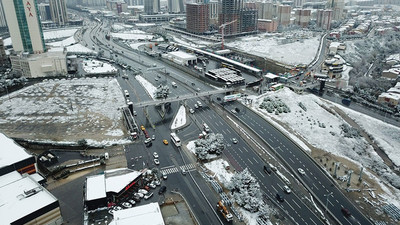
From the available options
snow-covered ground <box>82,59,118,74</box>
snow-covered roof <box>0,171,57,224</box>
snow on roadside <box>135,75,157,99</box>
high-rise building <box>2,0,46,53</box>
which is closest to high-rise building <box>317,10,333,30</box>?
snow on roadside <box>135,75,157,99</box>

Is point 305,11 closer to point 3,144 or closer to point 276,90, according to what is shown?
point 276,90

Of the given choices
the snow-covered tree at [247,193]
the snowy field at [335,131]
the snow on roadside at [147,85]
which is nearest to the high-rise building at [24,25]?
the snow on roadside at [147,85]

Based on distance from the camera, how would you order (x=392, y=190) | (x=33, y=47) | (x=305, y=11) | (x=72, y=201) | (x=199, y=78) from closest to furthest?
(x=72, y=201) → (x=392, y=190) → (x=199, y=78) → (x=33, y=47) → (x=305, y=11)

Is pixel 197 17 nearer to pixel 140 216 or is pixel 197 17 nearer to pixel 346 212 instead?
pixel 346 212

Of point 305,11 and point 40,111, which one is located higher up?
point 305,11

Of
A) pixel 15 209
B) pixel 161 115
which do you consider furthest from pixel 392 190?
pixel 15 209

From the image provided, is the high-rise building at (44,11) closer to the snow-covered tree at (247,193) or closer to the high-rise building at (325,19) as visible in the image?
the high-rise building at (325,19)

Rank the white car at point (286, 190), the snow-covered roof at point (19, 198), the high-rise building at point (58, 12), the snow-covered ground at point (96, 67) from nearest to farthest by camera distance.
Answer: the snow-covered roof at point (19, 198) < the white car at point (286, 190) < the snow-covered ground at point (96, 67) < the high-rise building at point (58, 12)
